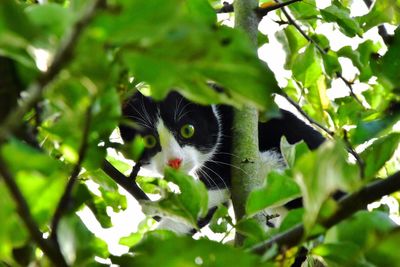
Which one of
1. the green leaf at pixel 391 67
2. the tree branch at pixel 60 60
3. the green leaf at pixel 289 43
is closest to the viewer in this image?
the tree branch at pixel 60 60

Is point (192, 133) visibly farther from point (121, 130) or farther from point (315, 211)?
point (315, 211)

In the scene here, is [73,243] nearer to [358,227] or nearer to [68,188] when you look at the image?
[68,188]

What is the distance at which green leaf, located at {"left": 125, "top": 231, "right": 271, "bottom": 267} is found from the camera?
0.44 metres

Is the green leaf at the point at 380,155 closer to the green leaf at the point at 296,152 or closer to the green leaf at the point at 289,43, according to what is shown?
the green leaf at the point at 296,152

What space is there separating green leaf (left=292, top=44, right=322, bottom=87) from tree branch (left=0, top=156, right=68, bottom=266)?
1.14 metres

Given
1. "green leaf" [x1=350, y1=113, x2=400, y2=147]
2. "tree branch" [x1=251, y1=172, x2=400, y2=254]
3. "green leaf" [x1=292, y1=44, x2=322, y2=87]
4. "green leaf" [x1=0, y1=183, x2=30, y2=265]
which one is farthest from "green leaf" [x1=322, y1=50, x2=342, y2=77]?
"green leaf" [x1=0, y1=183, x2=30, y2=265]

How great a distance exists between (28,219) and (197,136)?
1.73m

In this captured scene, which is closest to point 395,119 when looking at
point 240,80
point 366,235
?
point 366,235

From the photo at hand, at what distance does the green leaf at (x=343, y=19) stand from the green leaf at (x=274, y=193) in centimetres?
84

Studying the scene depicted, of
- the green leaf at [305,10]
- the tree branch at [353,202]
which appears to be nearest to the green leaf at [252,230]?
the tree branch at [353,202]

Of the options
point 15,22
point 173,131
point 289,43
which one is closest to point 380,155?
point 15,22

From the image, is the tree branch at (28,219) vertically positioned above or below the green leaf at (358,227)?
above

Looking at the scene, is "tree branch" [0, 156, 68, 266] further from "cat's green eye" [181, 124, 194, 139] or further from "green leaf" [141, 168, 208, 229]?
"cat's green eye" [181, 124, 194, 139]

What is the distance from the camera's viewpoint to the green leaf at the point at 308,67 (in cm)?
150
